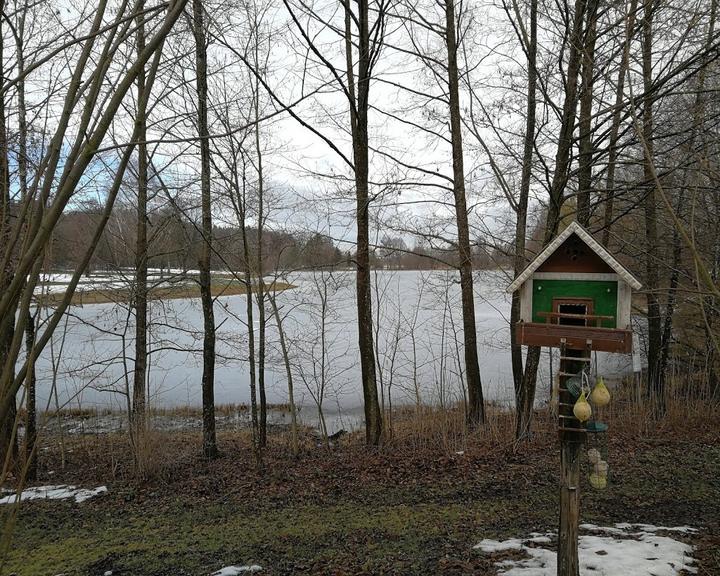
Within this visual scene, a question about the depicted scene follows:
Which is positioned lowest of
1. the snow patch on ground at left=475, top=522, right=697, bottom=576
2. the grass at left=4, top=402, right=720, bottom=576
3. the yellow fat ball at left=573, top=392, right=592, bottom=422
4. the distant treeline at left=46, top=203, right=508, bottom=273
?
the grass at left=4, top=402, right=720, bottom=576

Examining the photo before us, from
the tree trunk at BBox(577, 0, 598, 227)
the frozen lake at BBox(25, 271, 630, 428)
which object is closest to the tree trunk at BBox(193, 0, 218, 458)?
the frozen lake at BBox(25, 271, 630, 428)

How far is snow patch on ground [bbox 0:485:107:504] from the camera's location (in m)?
6.66

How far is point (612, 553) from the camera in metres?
3.84

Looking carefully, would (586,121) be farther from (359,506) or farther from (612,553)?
(359,506)

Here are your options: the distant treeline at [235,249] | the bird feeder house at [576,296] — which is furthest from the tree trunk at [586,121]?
the bird feeder house at [576,296]

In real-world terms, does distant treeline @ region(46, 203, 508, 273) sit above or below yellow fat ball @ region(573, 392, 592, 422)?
above

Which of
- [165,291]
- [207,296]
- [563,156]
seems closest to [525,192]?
[563,156]

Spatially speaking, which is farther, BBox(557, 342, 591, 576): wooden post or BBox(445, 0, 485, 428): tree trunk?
BBox(445, 0, 485, 428): tree trunk

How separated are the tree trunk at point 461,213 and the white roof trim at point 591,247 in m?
5.07

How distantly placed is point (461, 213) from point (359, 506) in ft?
16.0

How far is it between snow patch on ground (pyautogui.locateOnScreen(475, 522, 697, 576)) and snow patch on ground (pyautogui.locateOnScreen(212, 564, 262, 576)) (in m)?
1.78

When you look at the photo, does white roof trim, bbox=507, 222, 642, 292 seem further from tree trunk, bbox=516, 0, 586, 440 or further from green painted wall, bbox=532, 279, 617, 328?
tree trunk, bbox=516, 0, 586, 440

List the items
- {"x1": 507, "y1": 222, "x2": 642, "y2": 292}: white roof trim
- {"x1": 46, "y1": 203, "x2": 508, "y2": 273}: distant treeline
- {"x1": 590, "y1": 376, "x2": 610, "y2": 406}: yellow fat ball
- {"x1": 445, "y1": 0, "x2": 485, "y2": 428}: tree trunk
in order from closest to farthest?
1. {"x1": 590, "y1": 376, "x2": 610, "y2": 406}: yellow fat ball
2. {"x1": 507, "y1": 222, "x2": 642, "y2": 292}: white roof trim
3. {"x1": 445, "y1": 0, "x2": 485, "y2": 428}: tree trunk
4. {"x1": 46, "y1": 203, "x2": 508, "y2": 273}: distant treeline

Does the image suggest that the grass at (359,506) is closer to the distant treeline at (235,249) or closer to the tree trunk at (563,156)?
the tree trunk at (563,156)
